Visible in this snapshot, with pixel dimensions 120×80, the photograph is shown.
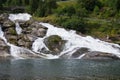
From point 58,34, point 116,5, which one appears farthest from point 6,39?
point 116,5

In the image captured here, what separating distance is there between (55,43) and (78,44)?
595cm

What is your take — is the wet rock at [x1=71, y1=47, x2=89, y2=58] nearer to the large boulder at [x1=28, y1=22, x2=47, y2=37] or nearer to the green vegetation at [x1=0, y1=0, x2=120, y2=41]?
the large boulder at [x1=28, y1=22, x2=47, y2=37]

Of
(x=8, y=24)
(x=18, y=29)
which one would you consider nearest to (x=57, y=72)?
(x=18, y=29)

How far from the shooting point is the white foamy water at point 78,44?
10294 centimetres

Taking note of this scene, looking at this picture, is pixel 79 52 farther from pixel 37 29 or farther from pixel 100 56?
pixel 37 29

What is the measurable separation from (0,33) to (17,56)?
14.7 meters

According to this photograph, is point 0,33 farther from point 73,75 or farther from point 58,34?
point 73,75

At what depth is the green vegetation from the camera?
121312mm

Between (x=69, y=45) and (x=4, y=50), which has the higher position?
(x=4, y=50)

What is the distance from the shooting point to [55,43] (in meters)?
105

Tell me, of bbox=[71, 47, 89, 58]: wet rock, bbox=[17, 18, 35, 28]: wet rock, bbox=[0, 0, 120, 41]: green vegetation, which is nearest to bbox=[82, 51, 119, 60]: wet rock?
bbox=[71, 47, 89, 58]: wet rock

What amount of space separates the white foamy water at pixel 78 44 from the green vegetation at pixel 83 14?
6.44 metres

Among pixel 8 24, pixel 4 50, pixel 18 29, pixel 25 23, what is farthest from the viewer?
pixel 25 23

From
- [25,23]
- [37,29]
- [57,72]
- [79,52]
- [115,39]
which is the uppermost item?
[57,72]
